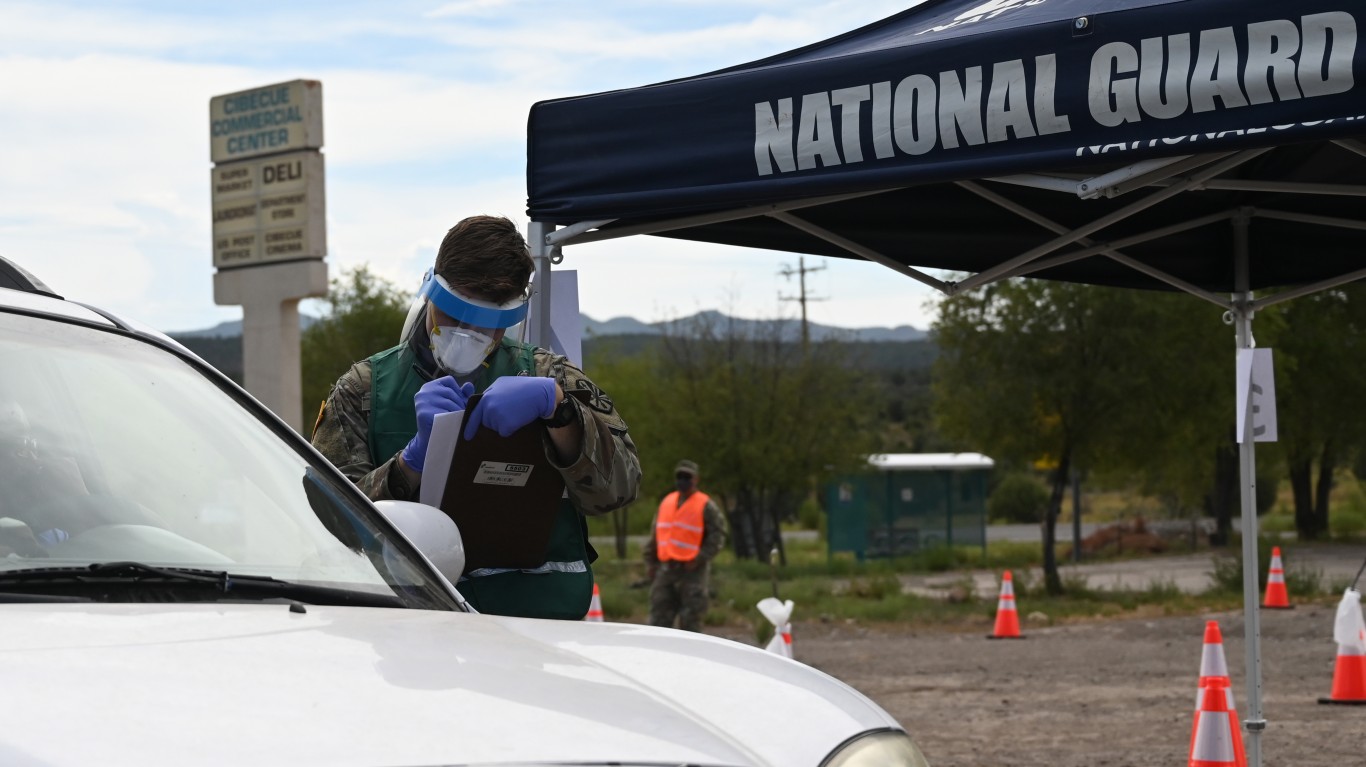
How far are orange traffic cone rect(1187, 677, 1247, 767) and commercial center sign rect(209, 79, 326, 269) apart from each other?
18693 millimetres

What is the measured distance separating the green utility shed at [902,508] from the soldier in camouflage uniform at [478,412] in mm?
34076

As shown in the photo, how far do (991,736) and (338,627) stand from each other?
9.56 meters

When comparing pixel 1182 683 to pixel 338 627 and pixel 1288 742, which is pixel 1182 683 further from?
pixel 338 627

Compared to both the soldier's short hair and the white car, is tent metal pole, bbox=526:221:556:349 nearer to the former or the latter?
the soldier's short hair

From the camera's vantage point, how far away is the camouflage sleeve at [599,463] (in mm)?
3562

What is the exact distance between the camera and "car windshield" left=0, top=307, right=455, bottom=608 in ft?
7.97

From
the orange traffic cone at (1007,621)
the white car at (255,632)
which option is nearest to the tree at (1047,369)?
the orange traffic cone at (1007,621)

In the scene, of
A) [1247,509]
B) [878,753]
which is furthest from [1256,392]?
[878,753]

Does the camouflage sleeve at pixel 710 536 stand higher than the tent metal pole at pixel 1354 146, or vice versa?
the tent metal pole at pixel 1354 146

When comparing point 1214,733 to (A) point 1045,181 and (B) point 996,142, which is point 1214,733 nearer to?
(A) point 1045,181

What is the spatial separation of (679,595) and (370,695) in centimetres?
1465

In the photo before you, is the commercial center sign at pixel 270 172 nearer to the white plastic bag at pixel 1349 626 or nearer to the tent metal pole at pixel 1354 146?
the white plastic bag at pixel 1349 626

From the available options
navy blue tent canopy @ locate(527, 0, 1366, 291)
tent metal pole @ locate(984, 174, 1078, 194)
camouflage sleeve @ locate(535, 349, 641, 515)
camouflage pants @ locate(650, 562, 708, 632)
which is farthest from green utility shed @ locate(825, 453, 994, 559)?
camouflage sleeve @ locate(535, 349, 641, 515)

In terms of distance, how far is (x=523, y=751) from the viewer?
1.76 m
